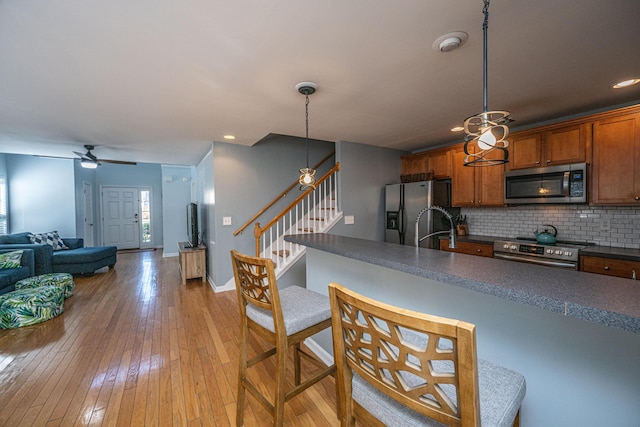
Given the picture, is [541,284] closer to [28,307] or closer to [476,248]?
[476,248]

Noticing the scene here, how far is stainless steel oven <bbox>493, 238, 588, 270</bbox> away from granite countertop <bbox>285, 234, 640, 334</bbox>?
2.07 metres

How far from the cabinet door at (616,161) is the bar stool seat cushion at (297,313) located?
316cm

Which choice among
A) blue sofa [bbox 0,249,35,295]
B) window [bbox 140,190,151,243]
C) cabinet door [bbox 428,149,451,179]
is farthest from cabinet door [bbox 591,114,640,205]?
window [bbox 140,190,151,243]

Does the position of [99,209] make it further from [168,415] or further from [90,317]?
[168,415]

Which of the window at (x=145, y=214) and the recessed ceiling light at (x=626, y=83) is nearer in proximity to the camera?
the recessed ceiling light at (x=626, y=83)

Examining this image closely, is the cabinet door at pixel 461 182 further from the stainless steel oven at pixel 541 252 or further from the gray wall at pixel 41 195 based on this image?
the gray wall at pixel 41 195

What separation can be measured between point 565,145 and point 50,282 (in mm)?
→ 6787

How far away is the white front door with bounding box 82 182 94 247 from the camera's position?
686cm

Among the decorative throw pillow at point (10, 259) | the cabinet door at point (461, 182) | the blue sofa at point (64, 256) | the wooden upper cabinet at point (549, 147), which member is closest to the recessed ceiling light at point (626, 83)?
Answer: the wooden upper cabinet at point (549, 147)

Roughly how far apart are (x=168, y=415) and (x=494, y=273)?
2124 mm

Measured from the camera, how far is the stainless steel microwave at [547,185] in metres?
2.80

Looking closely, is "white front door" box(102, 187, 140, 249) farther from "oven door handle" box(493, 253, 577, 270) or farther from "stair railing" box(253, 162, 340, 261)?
"oven door handle" box(493, 253, 577, 270)

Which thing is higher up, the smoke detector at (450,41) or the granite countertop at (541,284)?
the smoke detector at (450,41)

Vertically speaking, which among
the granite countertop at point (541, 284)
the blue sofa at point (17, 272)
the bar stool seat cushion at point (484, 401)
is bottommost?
the blue sofa at point (17, 272)
